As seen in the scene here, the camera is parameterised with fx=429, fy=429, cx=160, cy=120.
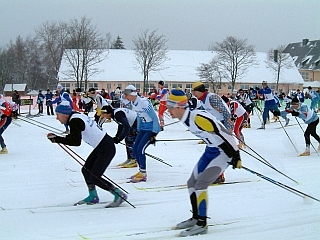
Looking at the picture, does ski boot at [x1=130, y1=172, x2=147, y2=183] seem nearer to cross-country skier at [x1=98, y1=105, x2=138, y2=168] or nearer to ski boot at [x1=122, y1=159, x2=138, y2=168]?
cross-country skier at [x1=98, y1=105, x2=138, y2=168]

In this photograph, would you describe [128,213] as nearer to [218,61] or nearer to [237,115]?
[237,115]

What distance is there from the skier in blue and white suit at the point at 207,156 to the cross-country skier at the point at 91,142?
4.51ft

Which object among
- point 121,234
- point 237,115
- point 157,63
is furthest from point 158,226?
point 157,63

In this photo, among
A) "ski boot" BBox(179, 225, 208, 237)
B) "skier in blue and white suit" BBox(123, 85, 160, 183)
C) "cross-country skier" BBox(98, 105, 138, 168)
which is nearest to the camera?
"ski boot" BBox(179, 225, 208, 237)

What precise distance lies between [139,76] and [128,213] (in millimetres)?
Answer: 39985

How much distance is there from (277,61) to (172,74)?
1222 cm

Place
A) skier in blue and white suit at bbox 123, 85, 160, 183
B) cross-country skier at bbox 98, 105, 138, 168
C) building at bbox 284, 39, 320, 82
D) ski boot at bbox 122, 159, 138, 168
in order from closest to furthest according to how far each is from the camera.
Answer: skier in blue and white suit at bbox 123, 85, 160, 183, cross-country skier at bbox 98, 105, 138, 168, ski boot at bbox 122, 159, 138, 168, building at bbox 284, 39, 320, 82

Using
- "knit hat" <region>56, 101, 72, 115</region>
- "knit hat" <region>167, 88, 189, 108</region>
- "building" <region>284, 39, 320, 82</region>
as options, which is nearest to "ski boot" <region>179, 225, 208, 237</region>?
"knit hat" <region>167, 88, 189, 108</region>

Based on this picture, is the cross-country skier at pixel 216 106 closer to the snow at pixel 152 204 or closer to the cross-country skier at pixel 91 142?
the snow at pixel 152 204

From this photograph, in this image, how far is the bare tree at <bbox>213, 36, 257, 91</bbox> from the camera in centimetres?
4272

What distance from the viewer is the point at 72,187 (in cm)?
762

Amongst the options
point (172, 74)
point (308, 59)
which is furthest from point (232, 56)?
point (308, 59)

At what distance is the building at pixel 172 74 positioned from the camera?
44816 mm

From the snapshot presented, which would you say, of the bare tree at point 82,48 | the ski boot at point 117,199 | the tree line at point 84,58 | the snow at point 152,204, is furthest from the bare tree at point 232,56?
the ski boot at point 117,199
